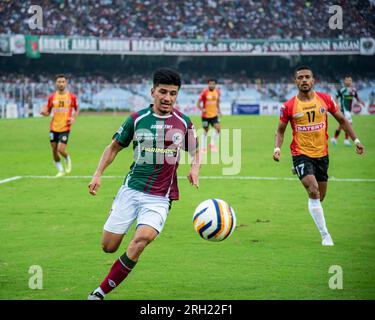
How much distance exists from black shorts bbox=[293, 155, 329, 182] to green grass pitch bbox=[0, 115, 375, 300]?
1050 millimetres

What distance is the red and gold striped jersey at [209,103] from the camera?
29031 mm

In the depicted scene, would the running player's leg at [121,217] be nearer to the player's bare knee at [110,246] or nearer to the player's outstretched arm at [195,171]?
the player's bare knee at [110,246]

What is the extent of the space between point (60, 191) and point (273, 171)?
22.5ft

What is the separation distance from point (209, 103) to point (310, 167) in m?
17.7

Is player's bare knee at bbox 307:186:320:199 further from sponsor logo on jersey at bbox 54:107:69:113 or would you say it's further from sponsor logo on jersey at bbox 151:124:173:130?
sponsor logo on jersey at bbox 54:107:69:113

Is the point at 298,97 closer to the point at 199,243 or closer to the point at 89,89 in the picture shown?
the point at 199,243

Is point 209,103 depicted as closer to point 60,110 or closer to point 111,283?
point 60,110

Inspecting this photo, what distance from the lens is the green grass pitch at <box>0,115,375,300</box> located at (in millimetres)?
8617

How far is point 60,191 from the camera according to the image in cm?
1755

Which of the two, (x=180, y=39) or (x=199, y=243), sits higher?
(x=180, y=39)

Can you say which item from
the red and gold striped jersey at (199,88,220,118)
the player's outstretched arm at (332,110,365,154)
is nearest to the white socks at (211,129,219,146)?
the red and gold striped jersey at (199,88,220,118)

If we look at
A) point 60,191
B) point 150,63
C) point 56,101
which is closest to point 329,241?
point 60,191

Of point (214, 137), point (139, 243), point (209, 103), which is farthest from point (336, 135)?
point (139, 243)

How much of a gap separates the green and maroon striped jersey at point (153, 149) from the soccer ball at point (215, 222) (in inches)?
17.7
